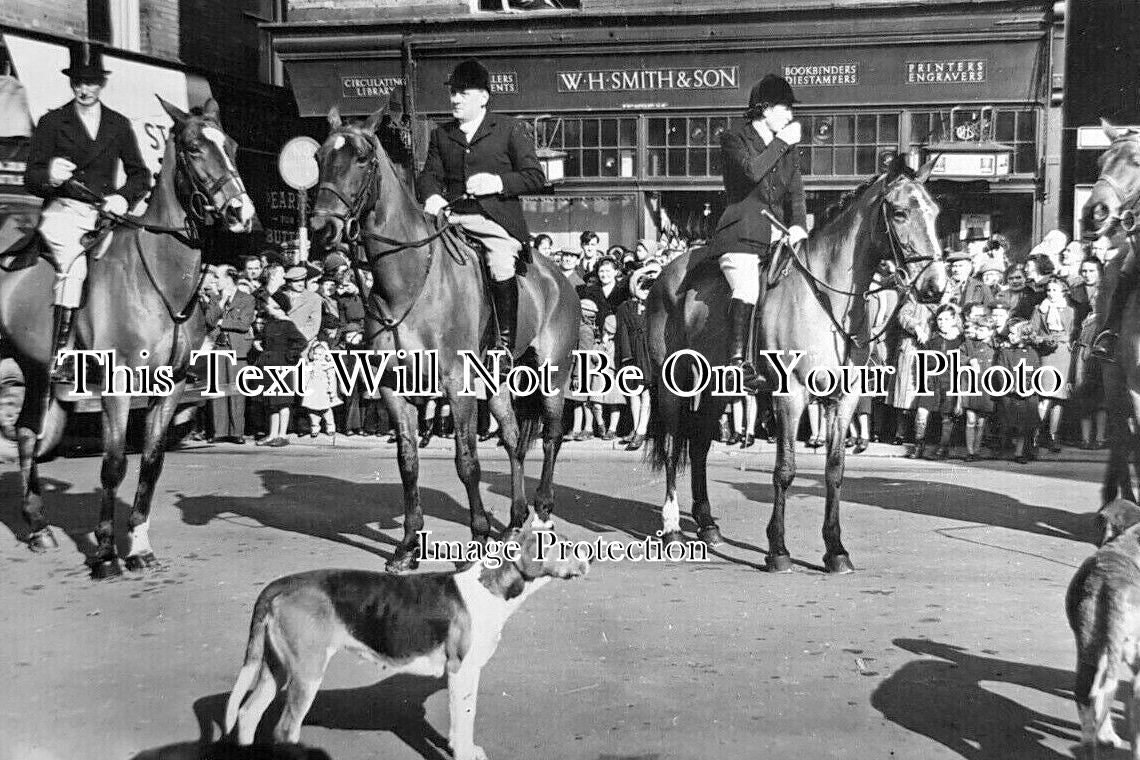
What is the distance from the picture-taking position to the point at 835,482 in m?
8.12

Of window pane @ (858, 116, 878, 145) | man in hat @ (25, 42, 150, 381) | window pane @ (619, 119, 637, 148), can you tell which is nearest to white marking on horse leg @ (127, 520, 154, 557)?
man in hat @ (25, 42, 150, 381)

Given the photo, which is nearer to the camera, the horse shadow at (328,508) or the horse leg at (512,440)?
the horse leg at (512,440)

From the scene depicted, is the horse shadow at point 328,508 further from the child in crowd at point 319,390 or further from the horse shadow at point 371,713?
the horse shadow at point 371,713

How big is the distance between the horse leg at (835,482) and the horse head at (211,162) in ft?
13.1

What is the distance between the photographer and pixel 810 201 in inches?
485

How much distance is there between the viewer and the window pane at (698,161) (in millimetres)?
9852

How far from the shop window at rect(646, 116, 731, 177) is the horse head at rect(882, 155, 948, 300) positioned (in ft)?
7.06

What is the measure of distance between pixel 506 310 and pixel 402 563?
75.2 inches

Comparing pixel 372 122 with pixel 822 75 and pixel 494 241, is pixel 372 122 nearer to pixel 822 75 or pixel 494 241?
pixel 494 241

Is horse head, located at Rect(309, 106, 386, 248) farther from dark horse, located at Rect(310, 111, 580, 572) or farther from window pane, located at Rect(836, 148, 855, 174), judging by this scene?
window pane, located at Rect(836, 148, 855, 174)

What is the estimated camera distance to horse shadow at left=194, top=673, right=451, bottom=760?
4.84m

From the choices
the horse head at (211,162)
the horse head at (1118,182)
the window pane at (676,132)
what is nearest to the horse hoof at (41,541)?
the horse head at (211,162)

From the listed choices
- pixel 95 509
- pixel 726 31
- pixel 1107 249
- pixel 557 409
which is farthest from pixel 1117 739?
pixel 1107 249

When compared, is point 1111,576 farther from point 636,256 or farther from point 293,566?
point 636,256
